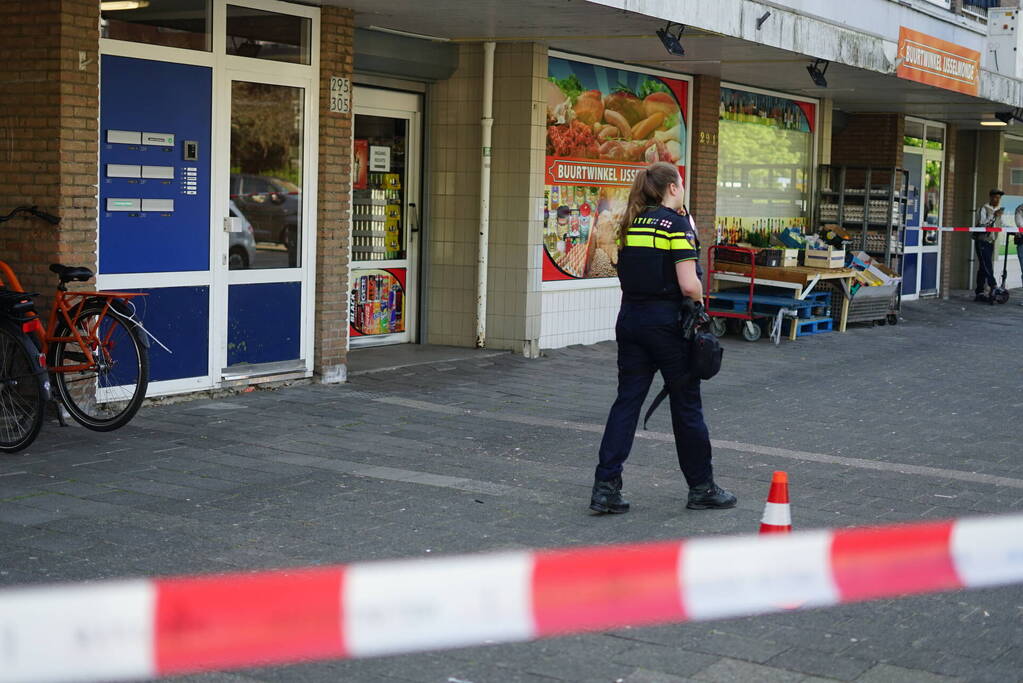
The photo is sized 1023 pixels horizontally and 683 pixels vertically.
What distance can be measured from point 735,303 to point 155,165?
8.16 m

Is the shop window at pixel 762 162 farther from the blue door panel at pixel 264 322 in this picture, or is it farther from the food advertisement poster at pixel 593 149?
the blue door panel at pixel 264 322

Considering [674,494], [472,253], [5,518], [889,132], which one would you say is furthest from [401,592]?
[889,132]

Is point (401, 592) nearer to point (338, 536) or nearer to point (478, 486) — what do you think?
point (338, 536)

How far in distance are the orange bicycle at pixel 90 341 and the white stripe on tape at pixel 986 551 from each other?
618cm

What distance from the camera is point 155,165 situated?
9.59m

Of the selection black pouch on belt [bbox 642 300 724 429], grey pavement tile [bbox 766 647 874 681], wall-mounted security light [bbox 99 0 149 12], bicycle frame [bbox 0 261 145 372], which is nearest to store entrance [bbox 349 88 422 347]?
wall-mounted security light [bbox 99 0 149 12]

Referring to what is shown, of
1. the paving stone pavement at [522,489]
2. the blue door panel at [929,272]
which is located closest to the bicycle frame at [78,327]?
the paving stone pavement at [522,489]

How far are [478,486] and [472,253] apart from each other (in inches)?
243

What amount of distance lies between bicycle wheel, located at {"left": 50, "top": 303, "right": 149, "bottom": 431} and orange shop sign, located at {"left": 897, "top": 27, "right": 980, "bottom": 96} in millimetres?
10131

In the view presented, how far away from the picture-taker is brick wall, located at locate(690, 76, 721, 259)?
53.1 ft

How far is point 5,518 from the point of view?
21.3 ft

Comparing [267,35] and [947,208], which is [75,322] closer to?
[267,35]

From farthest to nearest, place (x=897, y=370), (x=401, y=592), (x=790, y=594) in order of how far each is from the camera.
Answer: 1. (x=897, y=370)
2. (x=790, y=594)
3. (x=401, y=592)

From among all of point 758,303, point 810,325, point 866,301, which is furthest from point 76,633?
point 866,301
